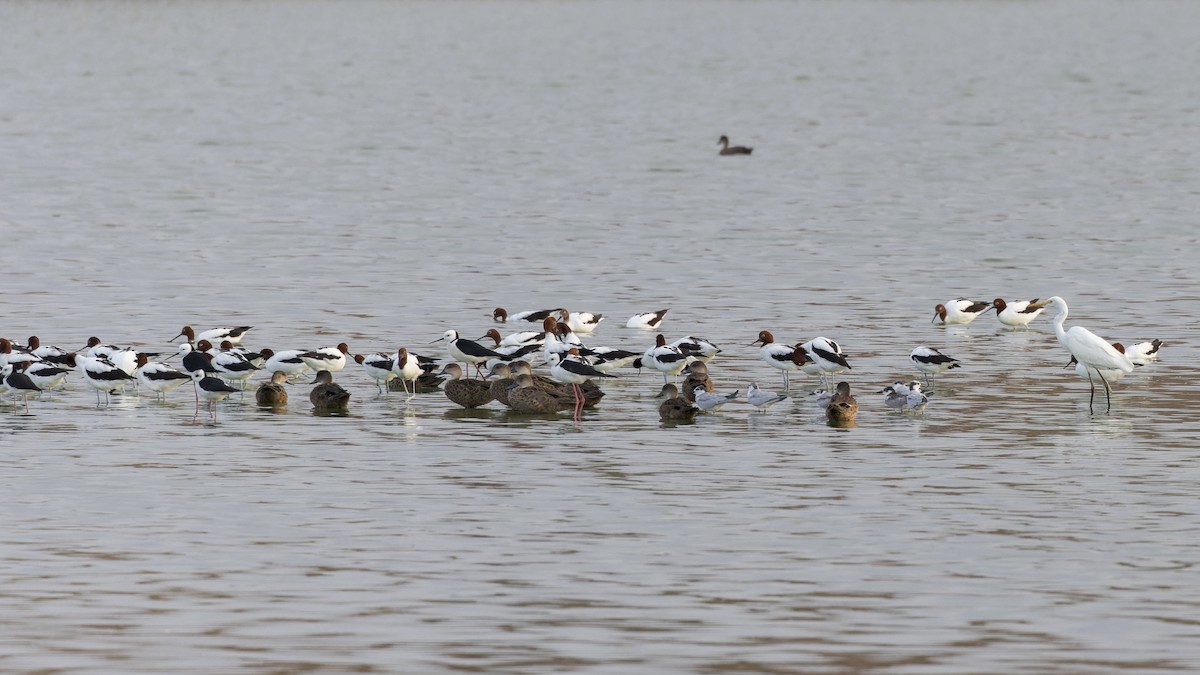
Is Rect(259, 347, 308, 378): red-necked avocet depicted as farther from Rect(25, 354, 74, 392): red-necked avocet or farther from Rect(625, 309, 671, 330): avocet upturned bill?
Rect(625, 309, 671, 330): avocet upturned bill

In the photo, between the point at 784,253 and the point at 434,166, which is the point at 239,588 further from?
the point at 434,166

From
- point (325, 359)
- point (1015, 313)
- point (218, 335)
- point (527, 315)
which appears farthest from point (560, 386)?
point (1015, 313)

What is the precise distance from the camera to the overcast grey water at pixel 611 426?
1462 cm

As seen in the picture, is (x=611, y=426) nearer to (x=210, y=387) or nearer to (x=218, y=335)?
(x=210, y=387)

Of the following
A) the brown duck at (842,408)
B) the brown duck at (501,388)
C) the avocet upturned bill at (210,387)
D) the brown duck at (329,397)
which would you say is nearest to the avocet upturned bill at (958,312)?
the brown duck at (842,408)

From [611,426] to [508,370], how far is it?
9.26 feet

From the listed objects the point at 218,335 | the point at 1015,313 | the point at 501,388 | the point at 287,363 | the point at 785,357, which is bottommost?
the point at 501,388

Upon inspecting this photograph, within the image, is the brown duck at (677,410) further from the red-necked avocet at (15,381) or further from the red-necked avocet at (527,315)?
the red-necked avocet at (527,315)

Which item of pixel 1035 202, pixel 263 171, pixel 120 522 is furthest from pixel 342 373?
pixel 263 171

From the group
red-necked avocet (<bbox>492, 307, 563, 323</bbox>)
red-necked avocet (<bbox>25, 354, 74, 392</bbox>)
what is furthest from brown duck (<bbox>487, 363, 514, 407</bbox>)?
red-necked avocet (<bbox>492, 307, 563, 323</bbox>)

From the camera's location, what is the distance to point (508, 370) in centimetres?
2606

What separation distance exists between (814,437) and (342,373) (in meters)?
8.23

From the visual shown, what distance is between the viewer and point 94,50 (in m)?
137

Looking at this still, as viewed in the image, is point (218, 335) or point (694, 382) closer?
point (694, 382)
